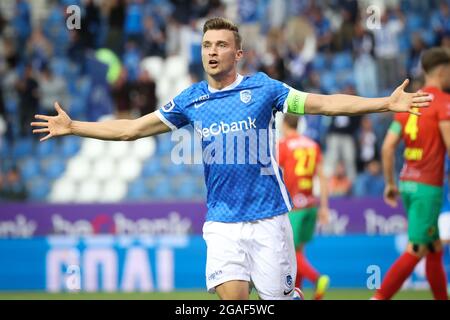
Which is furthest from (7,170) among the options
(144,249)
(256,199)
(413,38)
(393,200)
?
(256,199)

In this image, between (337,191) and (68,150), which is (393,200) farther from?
(68,150)

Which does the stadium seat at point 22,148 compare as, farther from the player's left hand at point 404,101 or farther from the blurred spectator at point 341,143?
the player's left hand at point 404,101

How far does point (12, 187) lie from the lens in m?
15.3

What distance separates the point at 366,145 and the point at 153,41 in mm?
4544

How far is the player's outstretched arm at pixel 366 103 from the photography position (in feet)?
19.4

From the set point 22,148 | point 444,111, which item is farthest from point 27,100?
point 444,111

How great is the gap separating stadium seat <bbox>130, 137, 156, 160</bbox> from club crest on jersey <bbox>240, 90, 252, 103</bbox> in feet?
32.3

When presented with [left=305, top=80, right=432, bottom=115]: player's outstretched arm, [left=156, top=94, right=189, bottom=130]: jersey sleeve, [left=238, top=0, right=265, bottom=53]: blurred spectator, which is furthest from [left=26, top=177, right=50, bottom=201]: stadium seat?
[left=305, top=80, right=432, bottom=115]: player's outstretched arm

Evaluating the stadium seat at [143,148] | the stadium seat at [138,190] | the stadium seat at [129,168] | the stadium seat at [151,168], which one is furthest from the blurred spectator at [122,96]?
the stadium seat at [138,190]

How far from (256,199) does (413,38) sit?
1082cm

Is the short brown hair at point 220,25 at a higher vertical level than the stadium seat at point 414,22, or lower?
lower

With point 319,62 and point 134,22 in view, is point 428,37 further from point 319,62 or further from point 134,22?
point 134,22

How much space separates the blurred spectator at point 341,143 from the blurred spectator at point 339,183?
0.13 m

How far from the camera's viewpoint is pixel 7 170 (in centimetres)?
1588
